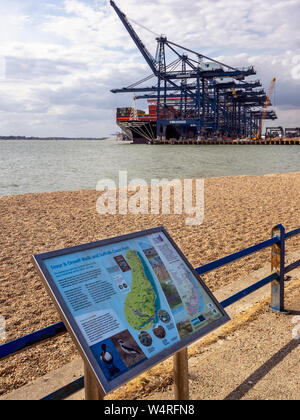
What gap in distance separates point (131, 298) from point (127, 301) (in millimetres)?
39

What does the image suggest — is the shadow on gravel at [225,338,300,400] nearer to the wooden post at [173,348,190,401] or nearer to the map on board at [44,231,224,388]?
the wooden post at [173,348,190,401]

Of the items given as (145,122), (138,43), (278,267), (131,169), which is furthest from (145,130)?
(278,267)

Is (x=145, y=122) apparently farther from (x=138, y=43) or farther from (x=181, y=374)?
(x=181, y=374)

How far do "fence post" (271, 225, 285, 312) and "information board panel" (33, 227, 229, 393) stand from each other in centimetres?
183

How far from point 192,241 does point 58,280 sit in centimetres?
638

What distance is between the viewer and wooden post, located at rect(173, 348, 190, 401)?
2.53 metres

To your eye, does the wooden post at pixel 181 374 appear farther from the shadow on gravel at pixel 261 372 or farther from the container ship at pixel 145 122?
the container ship at pixel 145 122

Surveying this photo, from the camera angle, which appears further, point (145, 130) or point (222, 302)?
point (145, 130)

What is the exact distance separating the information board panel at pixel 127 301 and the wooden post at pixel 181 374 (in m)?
0.24

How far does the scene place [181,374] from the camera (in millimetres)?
2547

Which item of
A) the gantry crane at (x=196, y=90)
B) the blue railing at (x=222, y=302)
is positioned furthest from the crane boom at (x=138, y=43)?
the blue railing at (x=222, y=302)

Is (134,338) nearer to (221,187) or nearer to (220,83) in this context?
(221,187)

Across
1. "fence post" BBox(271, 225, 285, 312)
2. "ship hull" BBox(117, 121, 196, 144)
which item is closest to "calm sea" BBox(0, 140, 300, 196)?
"fence post" BBox(271, 225, 285, 312)
